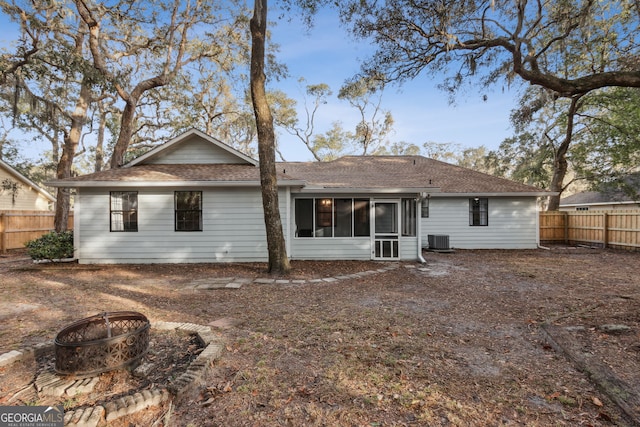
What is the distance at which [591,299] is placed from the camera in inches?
219

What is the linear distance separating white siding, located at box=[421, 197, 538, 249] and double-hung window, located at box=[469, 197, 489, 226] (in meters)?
0.16

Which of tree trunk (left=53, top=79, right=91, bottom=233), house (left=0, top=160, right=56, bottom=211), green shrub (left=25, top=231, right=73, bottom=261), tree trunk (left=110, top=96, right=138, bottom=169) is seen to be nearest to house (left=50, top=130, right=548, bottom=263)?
green shrub (left=25, top=231, right=73, bottom=261)

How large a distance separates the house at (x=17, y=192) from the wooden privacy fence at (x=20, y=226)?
4.18 metres

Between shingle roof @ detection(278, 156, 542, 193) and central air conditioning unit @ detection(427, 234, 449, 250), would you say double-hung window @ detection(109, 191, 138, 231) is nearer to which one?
shingle roof @ detection(278, 156, 542, 193)

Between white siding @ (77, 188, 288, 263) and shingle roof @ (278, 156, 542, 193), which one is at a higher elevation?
shingle roof @ (278, 156, 542, 193)

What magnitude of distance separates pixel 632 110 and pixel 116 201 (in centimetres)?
2232

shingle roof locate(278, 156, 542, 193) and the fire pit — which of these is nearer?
the fire pit

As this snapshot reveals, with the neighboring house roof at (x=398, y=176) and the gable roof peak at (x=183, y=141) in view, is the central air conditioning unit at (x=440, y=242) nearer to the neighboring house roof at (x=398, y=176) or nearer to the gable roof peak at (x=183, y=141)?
the neighboring house roof at (x=398, y=176)

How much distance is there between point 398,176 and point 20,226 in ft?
55.0

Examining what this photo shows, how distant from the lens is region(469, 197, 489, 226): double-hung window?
13.4 m

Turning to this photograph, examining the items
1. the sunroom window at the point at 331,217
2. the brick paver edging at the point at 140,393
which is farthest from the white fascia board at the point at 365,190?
the brick paver edging at the point at 140,393

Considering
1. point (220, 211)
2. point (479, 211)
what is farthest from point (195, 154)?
point (479, 211)

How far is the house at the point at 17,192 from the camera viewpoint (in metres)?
16.2

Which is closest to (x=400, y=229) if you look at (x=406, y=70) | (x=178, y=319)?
(x=406, y=70)
